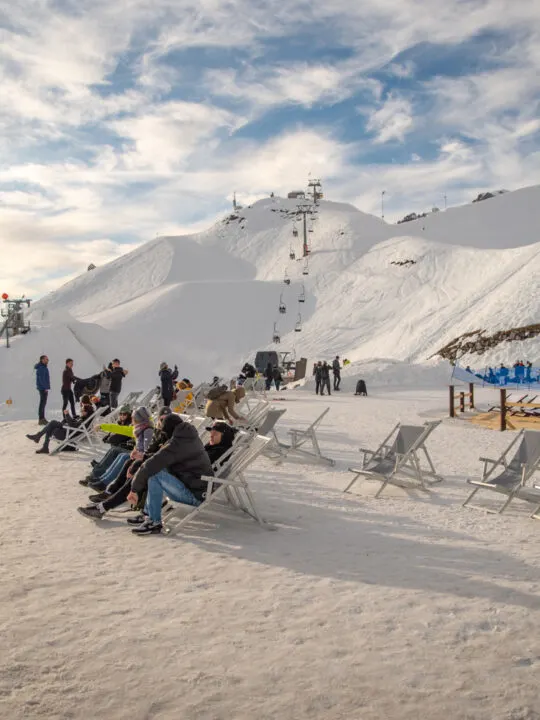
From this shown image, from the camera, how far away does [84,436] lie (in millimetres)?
10180

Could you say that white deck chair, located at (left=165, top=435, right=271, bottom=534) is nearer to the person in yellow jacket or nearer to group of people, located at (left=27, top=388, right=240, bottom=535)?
group of people, located at (left=27, top=388, right=240, bottom=535)

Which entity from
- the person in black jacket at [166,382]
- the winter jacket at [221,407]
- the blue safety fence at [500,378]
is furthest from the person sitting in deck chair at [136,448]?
the blue safety fence at [500,378]

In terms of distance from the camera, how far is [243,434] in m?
6.30

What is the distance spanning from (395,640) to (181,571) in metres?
1.75

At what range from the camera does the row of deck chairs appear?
6363mm

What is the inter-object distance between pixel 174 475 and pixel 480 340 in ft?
101

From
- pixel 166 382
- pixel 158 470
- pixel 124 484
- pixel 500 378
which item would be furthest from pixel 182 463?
pixel 500 378

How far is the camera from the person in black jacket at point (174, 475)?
5629 millimetres

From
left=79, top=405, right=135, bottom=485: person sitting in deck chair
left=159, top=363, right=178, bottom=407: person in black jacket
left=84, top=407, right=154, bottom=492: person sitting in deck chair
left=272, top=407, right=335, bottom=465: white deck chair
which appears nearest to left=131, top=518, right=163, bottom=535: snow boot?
left=84, top=407, right=154, bottom=492: person sitting in deck chair

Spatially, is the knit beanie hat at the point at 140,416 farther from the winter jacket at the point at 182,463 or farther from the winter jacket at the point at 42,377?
the winter jacket at the point at 42,377

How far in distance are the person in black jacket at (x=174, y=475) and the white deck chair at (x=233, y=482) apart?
11 centimetres

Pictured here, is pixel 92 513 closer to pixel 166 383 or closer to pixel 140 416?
pixel 140 416

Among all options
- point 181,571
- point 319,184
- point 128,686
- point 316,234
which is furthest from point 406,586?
point 319,184

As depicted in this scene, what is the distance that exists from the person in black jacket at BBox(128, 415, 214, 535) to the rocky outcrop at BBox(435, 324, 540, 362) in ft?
85.1
